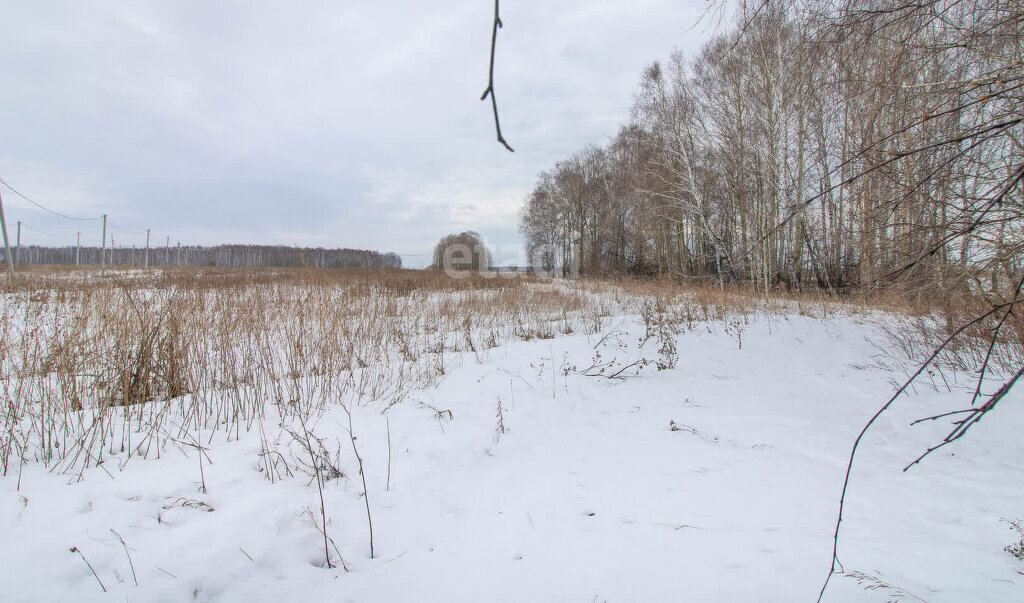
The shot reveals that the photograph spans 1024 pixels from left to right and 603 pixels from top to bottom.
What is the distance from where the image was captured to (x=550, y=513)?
2059 mm

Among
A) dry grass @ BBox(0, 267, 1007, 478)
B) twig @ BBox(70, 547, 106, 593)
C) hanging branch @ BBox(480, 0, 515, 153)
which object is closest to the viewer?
hanging branch @ BBox(480, 0, 515, 153)

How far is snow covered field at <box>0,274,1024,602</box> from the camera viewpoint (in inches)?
61.1

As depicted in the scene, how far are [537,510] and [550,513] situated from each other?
7cm

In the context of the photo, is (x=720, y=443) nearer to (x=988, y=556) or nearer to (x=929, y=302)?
(x=988, y=556)

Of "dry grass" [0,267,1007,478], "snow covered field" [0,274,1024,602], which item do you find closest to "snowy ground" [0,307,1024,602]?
"snow covered field" [0,274,1024,602]

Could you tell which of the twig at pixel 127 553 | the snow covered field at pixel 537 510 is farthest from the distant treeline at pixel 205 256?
the twig at pixel 127 553

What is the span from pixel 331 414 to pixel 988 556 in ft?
11.6

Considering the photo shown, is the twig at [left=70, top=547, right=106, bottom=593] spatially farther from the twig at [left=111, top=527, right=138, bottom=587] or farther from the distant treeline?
the distant treeline

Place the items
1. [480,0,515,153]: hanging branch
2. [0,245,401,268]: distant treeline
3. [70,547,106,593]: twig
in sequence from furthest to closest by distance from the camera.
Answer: [0,245,401,268]: distant treeline, [70,547,106,593]: twig, [480,0,515,153]: hanging branch

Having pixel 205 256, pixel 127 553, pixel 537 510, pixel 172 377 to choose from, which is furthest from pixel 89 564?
pixel 205 256

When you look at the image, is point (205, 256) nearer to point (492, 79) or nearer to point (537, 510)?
point (537, 510)

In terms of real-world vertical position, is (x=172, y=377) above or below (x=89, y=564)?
above

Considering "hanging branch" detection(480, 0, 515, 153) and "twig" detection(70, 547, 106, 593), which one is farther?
"twig" detection(70, 547, 106, 593)

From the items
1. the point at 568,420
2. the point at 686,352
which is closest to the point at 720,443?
the point at 568,420
